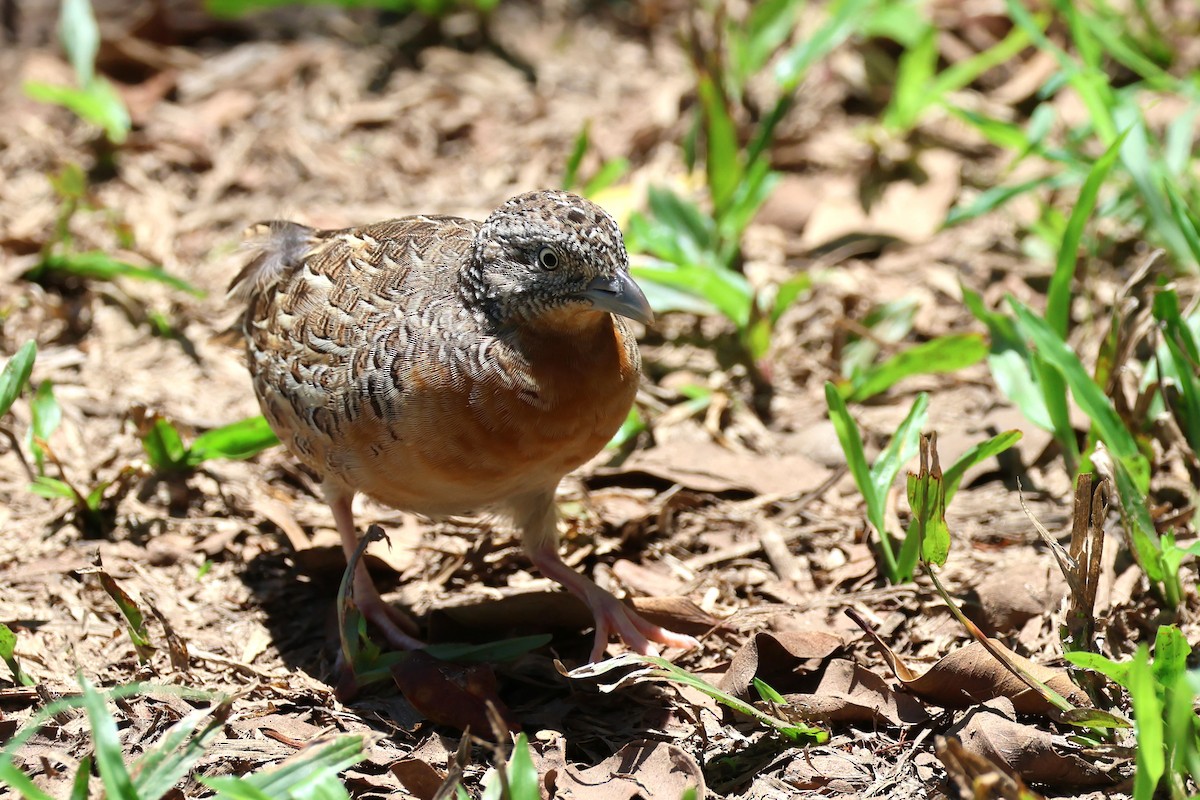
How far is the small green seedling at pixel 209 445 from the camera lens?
5.55 m

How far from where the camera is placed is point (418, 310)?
462 centimetres

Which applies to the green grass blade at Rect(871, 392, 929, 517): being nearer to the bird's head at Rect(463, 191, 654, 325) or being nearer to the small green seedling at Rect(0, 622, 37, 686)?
the bird's head at Rect(463, 191, 654, 325)

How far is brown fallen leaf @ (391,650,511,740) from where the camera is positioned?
4488 mm

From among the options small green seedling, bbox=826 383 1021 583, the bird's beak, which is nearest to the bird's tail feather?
the bird's beak

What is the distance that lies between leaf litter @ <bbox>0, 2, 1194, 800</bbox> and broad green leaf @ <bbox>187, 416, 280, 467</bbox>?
184 mm

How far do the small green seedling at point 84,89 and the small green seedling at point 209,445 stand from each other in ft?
10.1

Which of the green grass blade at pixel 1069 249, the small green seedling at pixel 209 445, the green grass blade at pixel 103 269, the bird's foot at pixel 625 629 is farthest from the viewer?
the green grass blade at pixel 103 269

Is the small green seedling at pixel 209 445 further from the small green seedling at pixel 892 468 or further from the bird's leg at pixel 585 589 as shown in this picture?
the small green seedling at pixel 892 468

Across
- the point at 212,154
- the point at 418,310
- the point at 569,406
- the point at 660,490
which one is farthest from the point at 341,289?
the point at 212,154

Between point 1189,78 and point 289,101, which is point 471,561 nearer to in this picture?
point 289,101

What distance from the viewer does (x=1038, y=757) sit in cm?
395

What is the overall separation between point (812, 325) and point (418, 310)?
9.57 feet

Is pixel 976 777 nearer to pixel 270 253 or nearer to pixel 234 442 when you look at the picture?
pixel 234 442

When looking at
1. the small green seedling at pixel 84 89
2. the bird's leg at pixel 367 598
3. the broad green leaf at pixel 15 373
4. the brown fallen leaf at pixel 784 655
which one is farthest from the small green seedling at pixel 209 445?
the small green seedling at pixel 84 89
